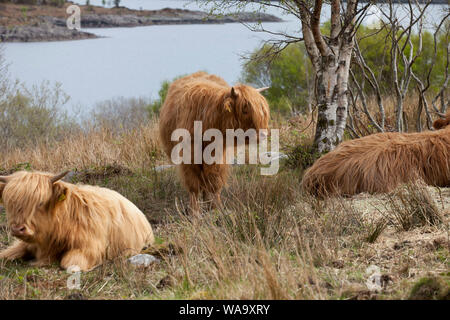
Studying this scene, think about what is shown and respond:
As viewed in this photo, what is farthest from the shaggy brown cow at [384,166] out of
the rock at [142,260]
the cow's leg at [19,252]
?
the cow's leg at [19,252]

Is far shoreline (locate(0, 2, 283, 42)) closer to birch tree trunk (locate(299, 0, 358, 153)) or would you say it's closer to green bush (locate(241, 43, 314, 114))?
green bush (locate(241, 43, 314, 114))

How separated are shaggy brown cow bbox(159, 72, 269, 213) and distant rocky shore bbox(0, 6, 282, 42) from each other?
15.7 m

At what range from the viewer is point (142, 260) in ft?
12.2

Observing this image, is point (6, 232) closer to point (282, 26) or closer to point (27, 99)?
point (282, 26)

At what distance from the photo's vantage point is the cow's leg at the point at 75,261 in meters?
3.66

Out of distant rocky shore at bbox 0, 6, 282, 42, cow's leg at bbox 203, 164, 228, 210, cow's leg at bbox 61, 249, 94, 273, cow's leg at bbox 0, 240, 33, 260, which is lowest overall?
cow's leg at bbox 0, 240, 33, 260

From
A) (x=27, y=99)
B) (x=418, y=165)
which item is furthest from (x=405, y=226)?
(x=27, y=99)

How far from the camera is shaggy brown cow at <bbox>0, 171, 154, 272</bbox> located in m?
3.64

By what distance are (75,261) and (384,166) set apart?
2.97 meters

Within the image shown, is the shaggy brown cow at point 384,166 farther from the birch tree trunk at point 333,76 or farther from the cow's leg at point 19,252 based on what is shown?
the cow's leg at point 19,252

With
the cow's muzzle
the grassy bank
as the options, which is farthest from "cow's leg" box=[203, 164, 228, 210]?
the cow's muzzle

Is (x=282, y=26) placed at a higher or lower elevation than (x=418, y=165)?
higher

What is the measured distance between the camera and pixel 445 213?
4.18 meters

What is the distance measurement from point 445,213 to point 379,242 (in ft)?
2.68
